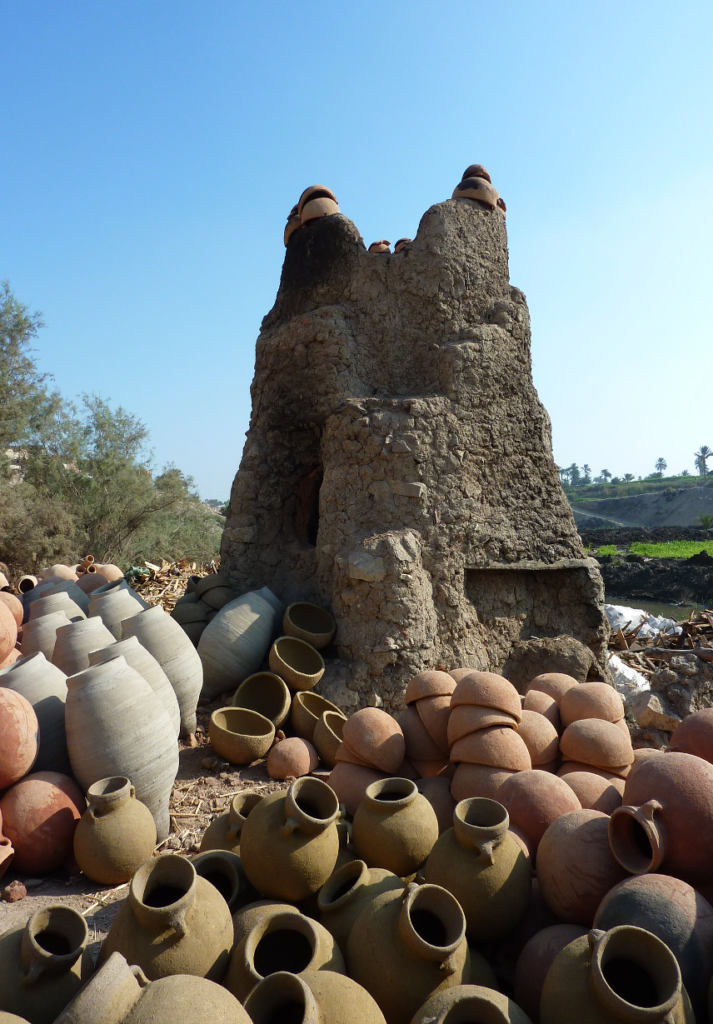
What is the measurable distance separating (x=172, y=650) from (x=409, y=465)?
225 cm

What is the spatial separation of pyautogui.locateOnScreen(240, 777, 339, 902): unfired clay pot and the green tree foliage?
38.0ft

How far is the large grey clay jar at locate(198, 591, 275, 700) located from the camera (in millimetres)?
4520

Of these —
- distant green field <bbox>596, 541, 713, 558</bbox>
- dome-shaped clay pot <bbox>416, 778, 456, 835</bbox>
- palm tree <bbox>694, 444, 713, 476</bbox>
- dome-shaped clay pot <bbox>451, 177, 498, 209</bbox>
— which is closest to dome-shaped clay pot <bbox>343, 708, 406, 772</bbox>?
dome-shaped clay pot <bbox>416, 778, 456, 835</bbox>

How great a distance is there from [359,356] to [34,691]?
3.63 m

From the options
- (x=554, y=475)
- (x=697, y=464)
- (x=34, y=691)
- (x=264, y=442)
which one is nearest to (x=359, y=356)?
(x=264, y=442)

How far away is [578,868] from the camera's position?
1857 millimetres

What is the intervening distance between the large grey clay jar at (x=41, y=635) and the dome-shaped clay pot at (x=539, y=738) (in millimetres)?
2914

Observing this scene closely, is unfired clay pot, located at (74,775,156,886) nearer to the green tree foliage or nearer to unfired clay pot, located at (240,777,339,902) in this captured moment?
unfired clay pot, located at (240,777,339,902)

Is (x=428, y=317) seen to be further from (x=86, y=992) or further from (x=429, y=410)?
(x=86, y=992)

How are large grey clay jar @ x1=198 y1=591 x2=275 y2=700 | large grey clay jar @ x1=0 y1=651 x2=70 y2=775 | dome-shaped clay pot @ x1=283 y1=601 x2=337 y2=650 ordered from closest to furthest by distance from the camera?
large grey clay jar @ x1=0 y1=651 x2=70 y2=775, large grey clay jar @ x1=198 y1=591 x2=275 y2=700, dome-shaped clay pot @ x1=283 y1=601 x2=337 y2=650

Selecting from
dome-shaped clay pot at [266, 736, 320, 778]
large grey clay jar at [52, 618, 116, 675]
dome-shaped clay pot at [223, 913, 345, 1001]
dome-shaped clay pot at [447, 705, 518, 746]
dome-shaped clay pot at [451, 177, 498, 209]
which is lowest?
dome-shaped clay pot at [266, 736, 320, 778]

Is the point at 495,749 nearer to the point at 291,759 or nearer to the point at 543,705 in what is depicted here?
the point at 543,705

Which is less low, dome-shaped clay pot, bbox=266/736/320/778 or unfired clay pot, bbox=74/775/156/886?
unfired clay pot, bbox=74/775/156/886

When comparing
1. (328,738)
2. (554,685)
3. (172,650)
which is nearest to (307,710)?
(328,738)
